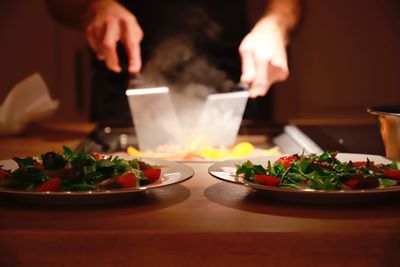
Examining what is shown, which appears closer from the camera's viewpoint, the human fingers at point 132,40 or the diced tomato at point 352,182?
the diced tomato at point 352,182

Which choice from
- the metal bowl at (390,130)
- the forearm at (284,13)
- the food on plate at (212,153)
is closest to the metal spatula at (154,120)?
the food on plate at (212,153)

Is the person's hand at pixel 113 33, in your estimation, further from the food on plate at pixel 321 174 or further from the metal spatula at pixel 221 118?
Result: the food on plate at pixel 321 174

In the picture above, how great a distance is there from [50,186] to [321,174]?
0.39 m

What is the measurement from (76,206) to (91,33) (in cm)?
104

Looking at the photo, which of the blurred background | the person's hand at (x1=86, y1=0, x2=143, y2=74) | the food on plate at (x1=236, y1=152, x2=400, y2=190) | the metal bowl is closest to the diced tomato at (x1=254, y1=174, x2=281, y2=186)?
the food on plate at (x1=236, y1=152, x2=400, y2=190)

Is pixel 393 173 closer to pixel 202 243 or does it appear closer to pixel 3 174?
pixel 202 243

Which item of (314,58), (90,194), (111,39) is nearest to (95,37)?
(111,39)

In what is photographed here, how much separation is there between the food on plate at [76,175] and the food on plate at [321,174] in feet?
0.52

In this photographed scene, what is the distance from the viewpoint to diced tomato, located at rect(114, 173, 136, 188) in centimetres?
86

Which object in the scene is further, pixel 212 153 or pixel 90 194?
pixel 212 153

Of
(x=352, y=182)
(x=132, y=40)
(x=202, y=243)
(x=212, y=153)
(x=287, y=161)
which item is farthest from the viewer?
(x=132, y=40)

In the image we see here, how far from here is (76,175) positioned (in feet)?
2.90

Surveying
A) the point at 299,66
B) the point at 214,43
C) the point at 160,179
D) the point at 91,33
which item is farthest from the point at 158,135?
the point at 299,66

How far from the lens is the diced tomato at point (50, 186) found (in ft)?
2.80
